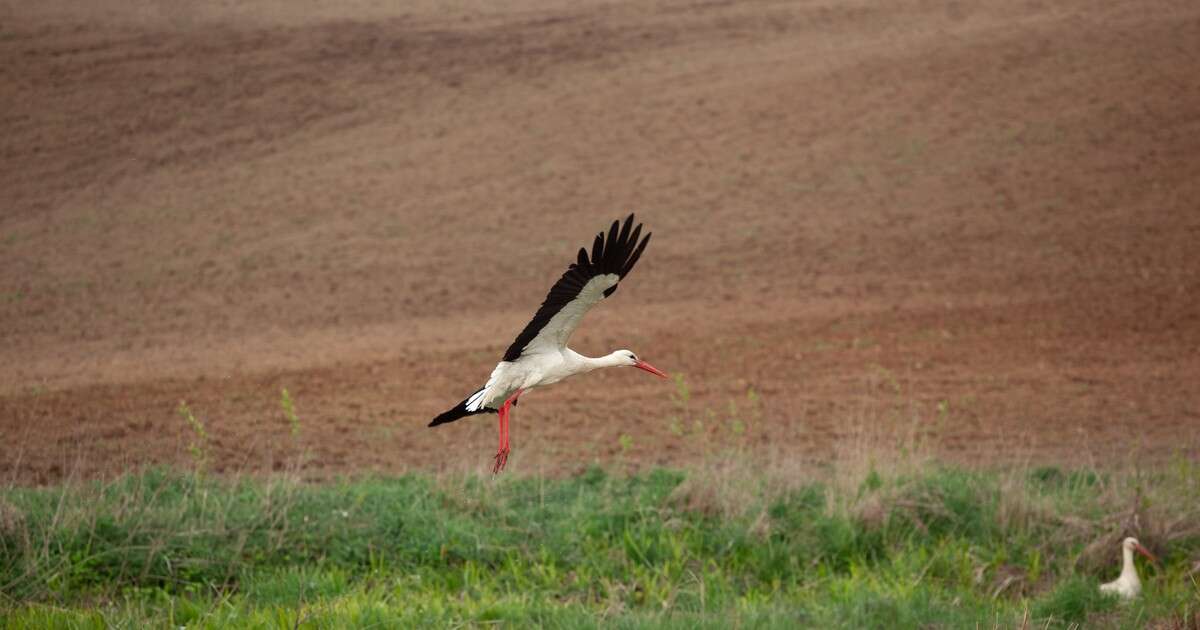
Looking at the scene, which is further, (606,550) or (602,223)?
(602,223)

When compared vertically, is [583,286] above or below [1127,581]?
above

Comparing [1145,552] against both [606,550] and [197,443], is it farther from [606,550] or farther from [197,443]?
[197,443]

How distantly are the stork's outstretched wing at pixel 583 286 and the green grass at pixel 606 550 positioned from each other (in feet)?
10.1

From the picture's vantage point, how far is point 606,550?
9.45 m

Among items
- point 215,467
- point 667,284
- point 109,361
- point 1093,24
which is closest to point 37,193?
point 109,361

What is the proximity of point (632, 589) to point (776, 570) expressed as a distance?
4.30 feet

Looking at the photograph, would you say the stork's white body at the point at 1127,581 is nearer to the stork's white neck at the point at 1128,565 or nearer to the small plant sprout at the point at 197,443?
the stork's white neck at the point at 1128,565

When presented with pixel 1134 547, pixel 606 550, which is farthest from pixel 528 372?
pixel 1134 547

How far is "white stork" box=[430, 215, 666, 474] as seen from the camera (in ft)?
16.7

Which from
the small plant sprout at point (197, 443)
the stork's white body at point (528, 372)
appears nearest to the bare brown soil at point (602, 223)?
the small plant sprout at point (197, 443)

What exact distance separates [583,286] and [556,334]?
27cm

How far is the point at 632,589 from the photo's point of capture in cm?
890

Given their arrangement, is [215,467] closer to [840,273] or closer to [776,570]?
[776,570]

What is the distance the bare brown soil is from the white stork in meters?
5.92
